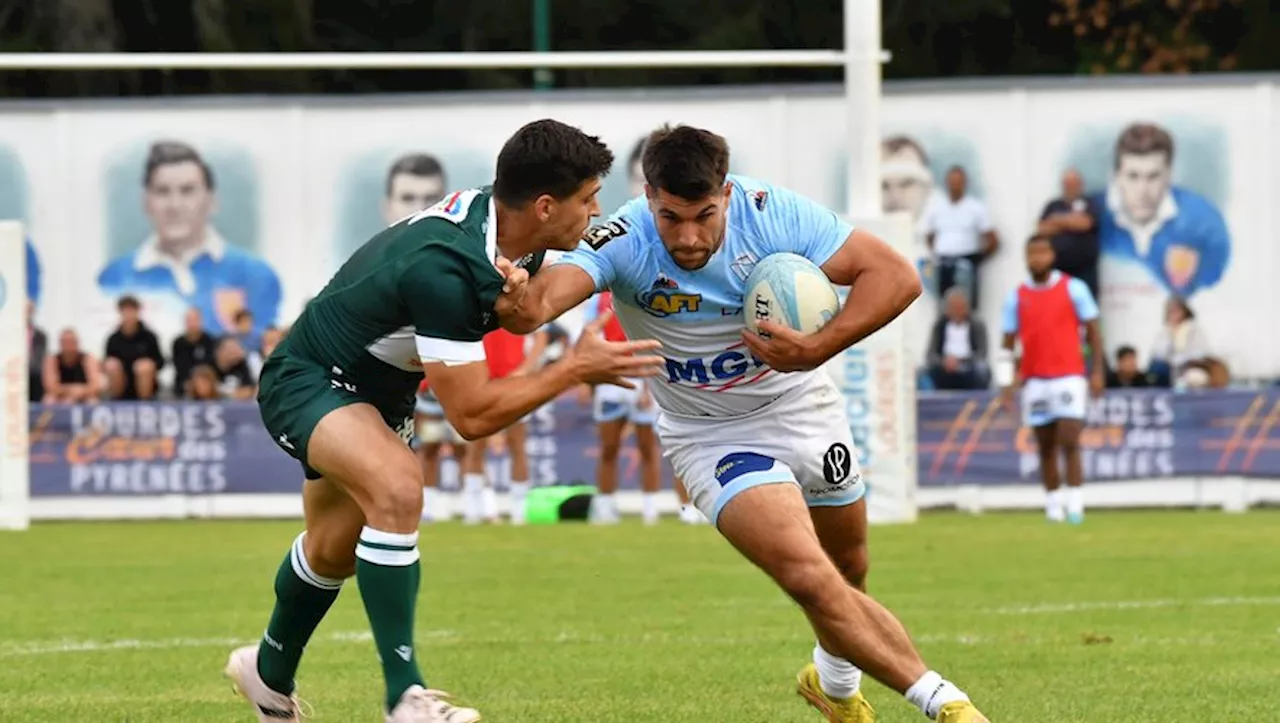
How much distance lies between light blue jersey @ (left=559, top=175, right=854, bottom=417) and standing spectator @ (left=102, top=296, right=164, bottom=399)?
15736 millimetres

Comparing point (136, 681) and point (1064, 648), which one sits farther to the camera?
point (1064, 648)

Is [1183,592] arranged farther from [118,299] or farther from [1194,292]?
[118,299]

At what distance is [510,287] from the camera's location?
292 inches

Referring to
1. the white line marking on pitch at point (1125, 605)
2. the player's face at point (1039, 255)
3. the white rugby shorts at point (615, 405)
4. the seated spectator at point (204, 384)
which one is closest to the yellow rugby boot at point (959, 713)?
the white line marking on pitch at point (1125, 605)

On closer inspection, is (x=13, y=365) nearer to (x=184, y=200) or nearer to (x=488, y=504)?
(x=488, y=504)

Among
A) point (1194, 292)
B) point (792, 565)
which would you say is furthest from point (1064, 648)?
point (1194, 292)

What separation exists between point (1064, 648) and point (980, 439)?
11.1 metres

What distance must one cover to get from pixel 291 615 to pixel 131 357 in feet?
51.5

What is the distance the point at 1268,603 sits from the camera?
12250 mm

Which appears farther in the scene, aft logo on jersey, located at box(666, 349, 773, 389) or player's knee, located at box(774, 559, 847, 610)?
aft logo on jersey, located at box(666, 349, 773, 389)

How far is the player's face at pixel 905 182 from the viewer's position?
23.2 meters

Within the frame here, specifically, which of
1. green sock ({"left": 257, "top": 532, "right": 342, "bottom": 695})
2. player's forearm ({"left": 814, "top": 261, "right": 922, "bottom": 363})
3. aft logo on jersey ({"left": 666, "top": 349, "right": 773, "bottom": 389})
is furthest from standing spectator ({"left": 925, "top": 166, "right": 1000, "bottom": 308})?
green sock ({"left": 257, "top": 532, "right": 342, "bottom": 695})

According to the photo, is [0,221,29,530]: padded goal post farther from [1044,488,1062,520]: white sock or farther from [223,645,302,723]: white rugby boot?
[223,645,302,723]: white rugby boot

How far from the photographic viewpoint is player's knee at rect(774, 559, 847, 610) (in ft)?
24.2
